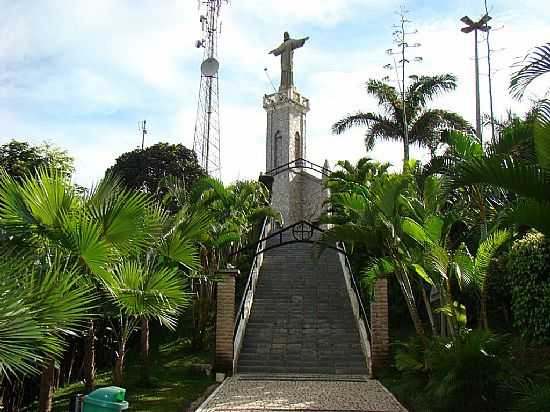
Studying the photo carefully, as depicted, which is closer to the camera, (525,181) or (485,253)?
(525,181)

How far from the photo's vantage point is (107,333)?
45.8ft

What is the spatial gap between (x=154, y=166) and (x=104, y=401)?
1958 cm

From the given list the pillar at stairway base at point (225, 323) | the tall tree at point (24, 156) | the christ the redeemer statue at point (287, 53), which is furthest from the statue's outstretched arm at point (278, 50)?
the pillar at stairway base at point (225, 323)

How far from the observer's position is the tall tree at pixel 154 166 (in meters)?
24.1

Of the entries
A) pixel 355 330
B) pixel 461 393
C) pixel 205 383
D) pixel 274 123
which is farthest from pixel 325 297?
pixel 274 123

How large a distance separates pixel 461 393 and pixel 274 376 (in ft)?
17.6

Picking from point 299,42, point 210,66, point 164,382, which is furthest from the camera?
point 299,42

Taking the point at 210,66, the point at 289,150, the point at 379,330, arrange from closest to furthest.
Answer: the point at 379,330 < the point at 210,66 < the point at 289,150

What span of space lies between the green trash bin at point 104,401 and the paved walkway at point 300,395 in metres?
3.38

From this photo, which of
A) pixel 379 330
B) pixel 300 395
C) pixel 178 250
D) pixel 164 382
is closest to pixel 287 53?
pixel 379 330

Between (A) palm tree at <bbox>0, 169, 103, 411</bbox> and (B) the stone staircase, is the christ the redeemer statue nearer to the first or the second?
(B) the stone staircase

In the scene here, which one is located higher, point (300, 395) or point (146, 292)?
point (146, 292)

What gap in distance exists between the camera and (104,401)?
529 cm

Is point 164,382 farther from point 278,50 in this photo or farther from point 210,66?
point 278,50
